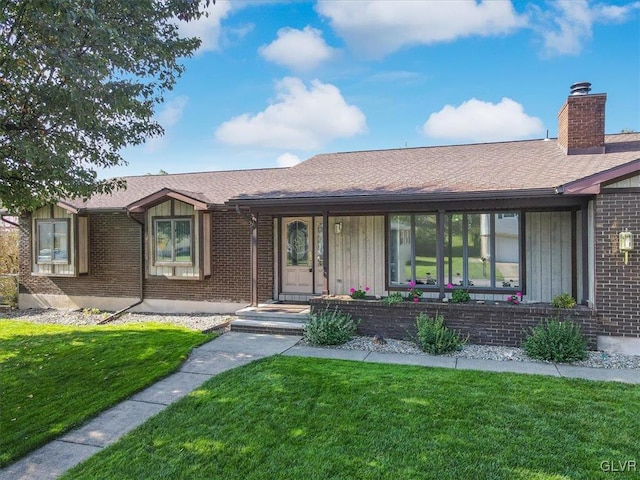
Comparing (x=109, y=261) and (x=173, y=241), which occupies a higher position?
(x=173, y=241)

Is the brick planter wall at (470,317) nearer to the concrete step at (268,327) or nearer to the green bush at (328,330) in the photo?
the green bush at (328,330)

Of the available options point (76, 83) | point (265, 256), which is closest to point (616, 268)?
point (265, 256)

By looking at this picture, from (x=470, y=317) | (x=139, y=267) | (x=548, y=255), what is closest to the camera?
(x=470, y=317)

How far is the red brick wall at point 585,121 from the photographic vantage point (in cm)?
943

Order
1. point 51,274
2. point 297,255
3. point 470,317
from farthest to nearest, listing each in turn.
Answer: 1. point 51,274
2. point 297,255
3. point 470,317

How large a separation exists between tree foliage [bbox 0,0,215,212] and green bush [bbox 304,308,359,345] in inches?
181

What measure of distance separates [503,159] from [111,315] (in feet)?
37.0

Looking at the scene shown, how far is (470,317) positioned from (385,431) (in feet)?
13.6

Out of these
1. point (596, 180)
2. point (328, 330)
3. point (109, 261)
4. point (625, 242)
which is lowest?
point (328, 330)

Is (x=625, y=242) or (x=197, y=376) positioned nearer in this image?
(x=197, y=376)

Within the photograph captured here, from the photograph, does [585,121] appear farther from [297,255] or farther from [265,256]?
[265,256]

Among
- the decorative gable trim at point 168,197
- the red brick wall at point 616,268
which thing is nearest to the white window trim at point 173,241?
the decorative gable trim at point 168,197

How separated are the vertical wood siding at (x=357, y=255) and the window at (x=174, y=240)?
3.93 meters

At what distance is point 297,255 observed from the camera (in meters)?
10.5
